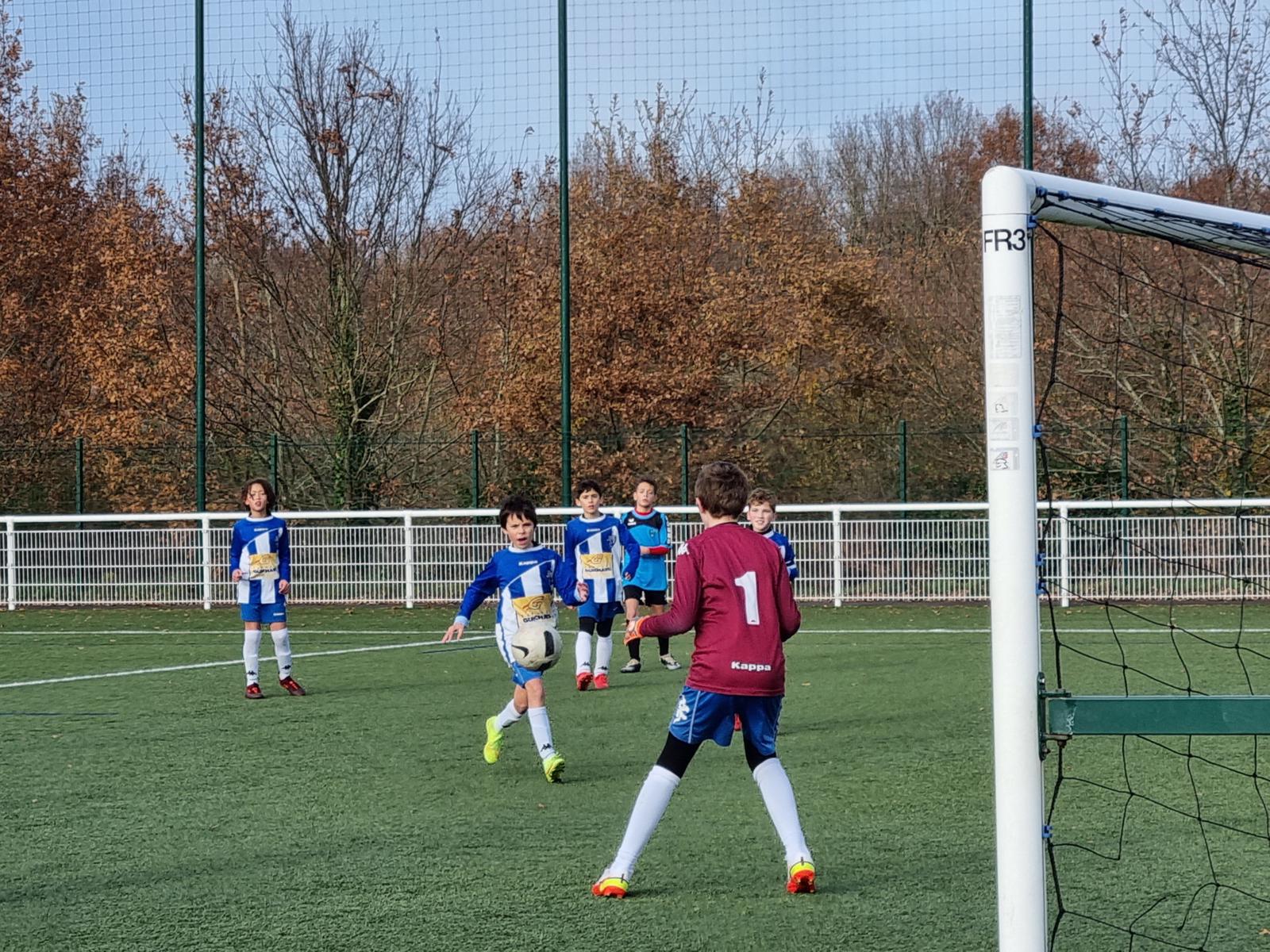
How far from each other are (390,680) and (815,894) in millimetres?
6711

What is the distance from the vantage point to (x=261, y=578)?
11.1 meters

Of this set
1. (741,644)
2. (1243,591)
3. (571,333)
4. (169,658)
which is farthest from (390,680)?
(571,333)

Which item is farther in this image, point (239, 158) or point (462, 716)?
point (239, 158)

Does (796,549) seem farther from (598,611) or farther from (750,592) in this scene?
(750,592)

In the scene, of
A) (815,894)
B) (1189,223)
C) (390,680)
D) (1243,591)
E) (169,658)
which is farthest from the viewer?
(1243,591)

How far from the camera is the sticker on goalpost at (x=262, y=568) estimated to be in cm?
1105

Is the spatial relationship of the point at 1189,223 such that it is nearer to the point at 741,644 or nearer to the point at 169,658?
the point at 741,644

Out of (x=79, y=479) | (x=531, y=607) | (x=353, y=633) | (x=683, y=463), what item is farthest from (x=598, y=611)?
(x=79, y=479)

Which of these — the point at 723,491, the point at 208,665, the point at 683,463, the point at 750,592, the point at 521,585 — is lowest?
the point at 208,665

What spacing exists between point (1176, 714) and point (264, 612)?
8.39 meters

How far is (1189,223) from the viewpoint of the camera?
4.73 meters

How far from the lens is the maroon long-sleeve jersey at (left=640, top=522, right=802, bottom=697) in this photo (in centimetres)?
529

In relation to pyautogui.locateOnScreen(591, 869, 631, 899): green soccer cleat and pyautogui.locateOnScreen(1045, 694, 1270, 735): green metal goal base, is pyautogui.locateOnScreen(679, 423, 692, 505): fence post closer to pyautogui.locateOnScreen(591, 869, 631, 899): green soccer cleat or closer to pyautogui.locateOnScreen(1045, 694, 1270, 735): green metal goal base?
pyautogui.locateOnScreen(591, 869, 631, 899): green soccer cleat

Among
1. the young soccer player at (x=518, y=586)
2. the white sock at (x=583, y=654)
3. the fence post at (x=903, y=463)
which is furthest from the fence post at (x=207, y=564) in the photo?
the young soccer player at (x=518, y=586)
